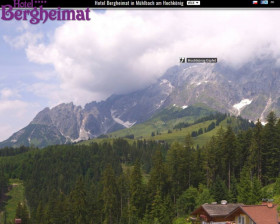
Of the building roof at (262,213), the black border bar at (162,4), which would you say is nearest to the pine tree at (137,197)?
the building roof at (262,213)

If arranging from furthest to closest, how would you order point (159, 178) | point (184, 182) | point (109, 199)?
1. point (109, 199)
2. point (184, 182)
3. point (159, 178)

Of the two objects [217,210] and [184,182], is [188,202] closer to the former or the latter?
[184,182]

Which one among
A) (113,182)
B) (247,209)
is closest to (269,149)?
(247,209)

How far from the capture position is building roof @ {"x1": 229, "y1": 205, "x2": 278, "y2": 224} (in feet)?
157

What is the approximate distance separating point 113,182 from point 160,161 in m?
21.7

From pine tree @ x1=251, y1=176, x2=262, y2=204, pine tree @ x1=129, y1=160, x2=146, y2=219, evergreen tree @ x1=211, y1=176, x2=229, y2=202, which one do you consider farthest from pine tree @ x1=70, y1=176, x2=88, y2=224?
pine tree @ x1=251, y1=176, x2=262, y2=204

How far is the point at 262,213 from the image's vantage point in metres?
49.3

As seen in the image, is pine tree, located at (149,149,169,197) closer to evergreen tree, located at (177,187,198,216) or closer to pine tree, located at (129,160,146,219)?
pine tree, located at (129,160,146,219)

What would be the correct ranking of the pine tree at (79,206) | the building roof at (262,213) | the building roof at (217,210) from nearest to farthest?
→ the building roof at (262,213), the building roof at (217,210), the pine tree at (79,206)

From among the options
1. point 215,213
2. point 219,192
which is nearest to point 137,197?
point 219,192

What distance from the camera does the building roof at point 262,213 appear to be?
157ft

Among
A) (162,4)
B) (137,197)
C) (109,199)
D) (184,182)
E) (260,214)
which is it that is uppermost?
(162,4)

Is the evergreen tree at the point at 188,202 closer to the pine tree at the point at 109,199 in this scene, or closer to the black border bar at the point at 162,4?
the pine tree at the point at 109,199

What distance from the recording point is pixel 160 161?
101m
